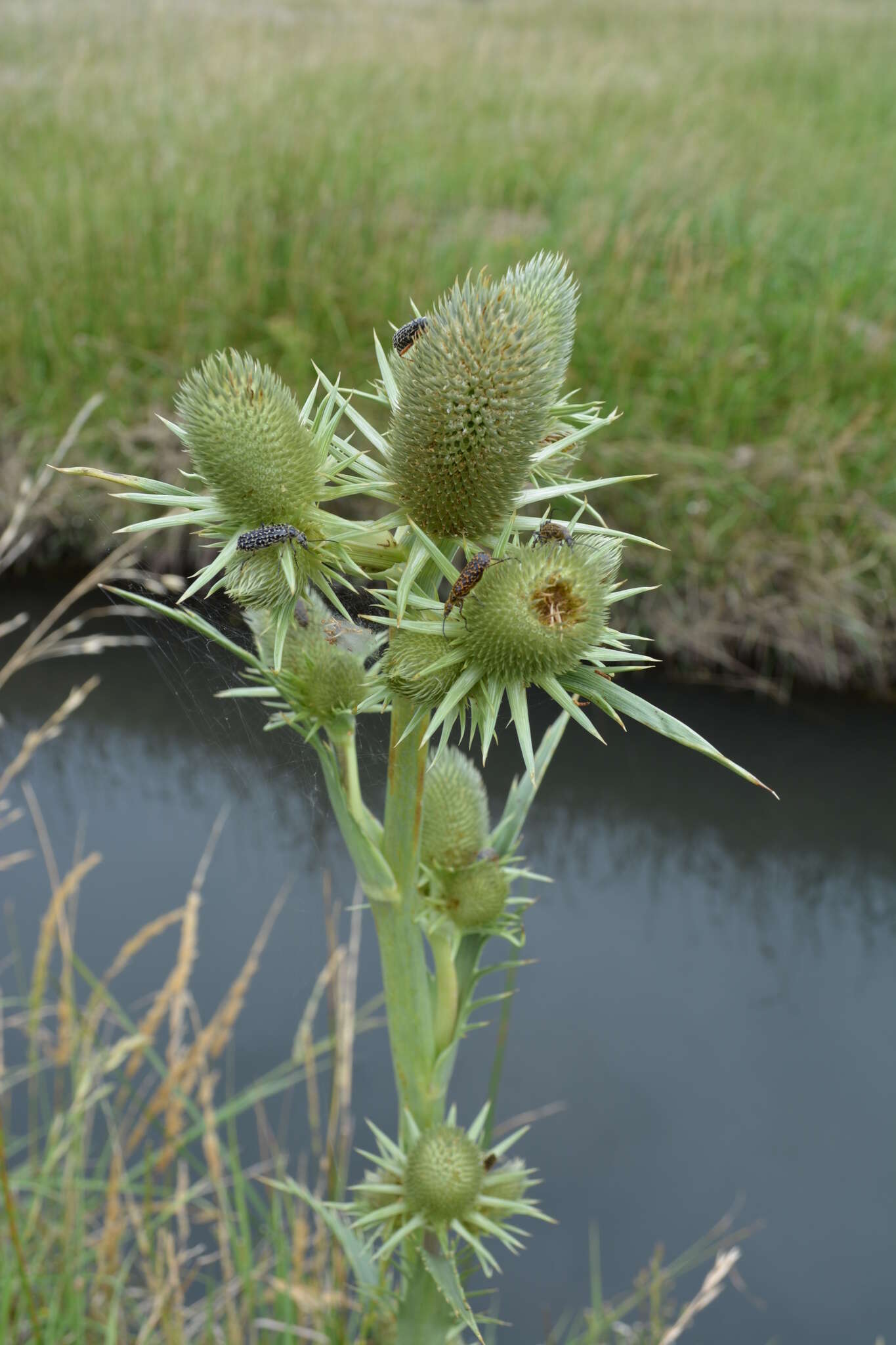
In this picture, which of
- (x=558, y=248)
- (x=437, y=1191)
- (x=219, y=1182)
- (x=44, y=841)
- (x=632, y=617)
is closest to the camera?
(x=437, y=1191)

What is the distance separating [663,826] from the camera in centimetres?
563

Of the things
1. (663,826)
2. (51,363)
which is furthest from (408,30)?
(663,826)

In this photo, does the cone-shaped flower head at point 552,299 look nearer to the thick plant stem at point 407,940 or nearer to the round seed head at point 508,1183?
the thick plant stem at point 407,940

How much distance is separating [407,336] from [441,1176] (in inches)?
36.0

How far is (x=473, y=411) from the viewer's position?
916mm

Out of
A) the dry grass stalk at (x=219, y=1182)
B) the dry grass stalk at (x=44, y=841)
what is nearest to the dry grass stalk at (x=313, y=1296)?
the dry grass stalk at (x=219, y=1182)

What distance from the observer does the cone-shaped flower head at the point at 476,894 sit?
1213 mm

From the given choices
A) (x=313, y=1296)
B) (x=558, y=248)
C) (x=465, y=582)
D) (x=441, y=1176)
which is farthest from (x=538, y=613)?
(x=558, y=248)

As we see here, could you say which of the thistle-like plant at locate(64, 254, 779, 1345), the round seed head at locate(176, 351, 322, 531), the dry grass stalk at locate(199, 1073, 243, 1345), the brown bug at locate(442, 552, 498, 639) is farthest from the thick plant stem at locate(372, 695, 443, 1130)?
the dry grass stalk at locate(199, 1073, 243, 1345)

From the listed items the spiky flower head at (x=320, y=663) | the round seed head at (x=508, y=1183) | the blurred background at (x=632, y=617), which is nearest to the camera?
the spiky flower head at (x=320, y=663)

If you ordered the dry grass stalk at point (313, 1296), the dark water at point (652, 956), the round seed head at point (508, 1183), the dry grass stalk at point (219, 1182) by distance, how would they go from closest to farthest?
the round seed head at point (508, 1183)
the dry grass stalk at point (313, 1296)
the dry grass stalk at point (219, 1182)
the dark water at point (652, 956)

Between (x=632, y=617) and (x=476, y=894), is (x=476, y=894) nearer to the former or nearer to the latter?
(x=476, y=894)

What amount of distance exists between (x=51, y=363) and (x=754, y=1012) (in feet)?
18.7

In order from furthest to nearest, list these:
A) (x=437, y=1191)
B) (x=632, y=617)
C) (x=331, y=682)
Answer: (x=632, y=617), (x=437, y=1191), (x=331, y=682)
